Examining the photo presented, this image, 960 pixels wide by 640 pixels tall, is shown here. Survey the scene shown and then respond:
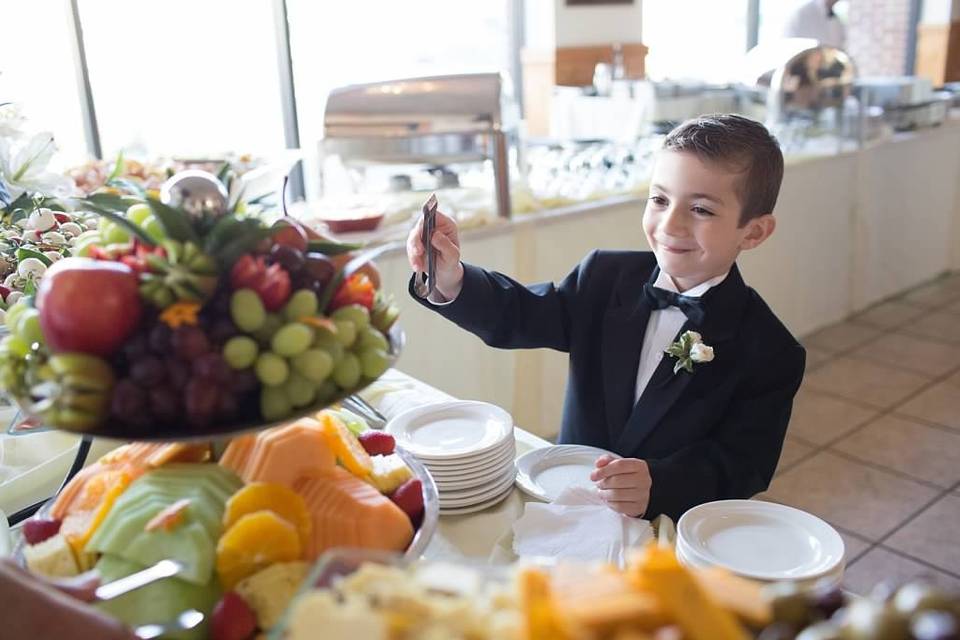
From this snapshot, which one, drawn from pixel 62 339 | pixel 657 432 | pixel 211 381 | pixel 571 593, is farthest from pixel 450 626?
pixel 657 432

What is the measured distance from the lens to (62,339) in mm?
674

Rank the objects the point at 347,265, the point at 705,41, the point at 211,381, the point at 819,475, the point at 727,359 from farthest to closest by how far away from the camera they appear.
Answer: the point at 705,41 → the point at 819,475 → the point at 727,359 → the point at 347,265 → the point at 211,381

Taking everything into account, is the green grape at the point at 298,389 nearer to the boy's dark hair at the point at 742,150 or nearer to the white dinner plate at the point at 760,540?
the white dinner plate at the point at 760,540

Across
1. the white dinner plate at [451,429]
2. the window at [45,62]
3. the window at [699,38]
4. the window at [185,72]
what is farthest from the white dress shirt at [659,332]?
the window at [699,38]

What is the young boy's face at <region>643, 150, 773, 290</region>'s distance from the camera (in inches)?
48.9

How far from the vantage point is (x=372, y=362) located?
0.75 meters

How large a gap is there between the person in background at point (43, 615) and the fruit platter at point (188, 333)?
0.39 ft

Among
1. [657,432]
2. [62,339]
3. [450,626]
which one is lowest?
[657,432]

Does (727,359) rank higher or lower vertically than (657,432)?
higher

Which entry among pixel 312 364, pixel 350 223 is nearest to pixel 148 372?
pixel 312 364

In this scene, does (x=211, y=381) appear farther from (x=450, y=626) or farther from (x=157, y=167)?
(x=157, y=167)

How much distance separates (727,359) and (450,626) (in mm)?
852

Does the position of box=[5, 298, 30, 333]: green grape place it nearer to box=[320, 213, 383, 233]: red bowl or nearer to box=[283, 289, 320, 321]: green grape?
box=[283, 289, 320, 321]: green grape

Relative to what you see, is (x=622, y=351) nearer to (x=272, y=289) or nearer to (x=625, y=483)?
(x=625, y=483)
